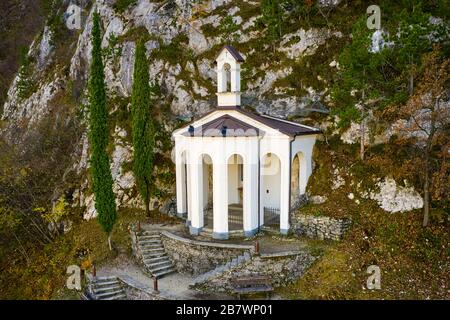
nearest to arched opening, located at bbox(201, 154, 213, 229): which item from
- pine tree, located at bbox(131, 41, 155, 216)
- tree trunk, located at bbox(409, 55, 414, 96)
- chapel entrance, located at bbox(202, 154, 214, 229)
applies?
chapel entrance, located at bbox(202, 154, 214, 229)

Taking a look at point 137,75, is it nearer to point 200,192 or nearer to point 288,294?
point 200,192

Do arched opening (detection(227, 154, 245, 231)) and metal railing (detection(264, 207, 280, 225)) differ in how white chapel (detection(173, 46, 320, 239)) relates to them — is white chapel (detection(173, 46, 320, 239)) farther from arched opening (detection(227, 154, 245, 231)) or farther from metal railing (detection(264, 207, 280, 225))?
arched opening (detection(227, 154, 245, 231))

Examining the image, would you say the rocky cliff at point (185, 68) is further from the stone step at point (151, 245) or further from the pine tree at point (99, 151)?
the pine tree at point (99, 151)

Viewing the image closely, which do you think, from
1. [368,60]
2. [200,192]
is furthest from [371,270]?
[368,60]

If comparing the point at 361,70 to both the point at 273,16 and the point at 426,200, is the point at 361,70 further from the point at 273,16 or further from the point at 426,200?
the point at 273,16

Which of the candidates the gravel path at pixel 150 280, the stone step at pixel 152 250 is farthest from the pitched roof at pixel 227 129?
the gravel path at pixel 150 280

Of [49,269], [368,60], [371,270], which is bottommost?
[49,269]
